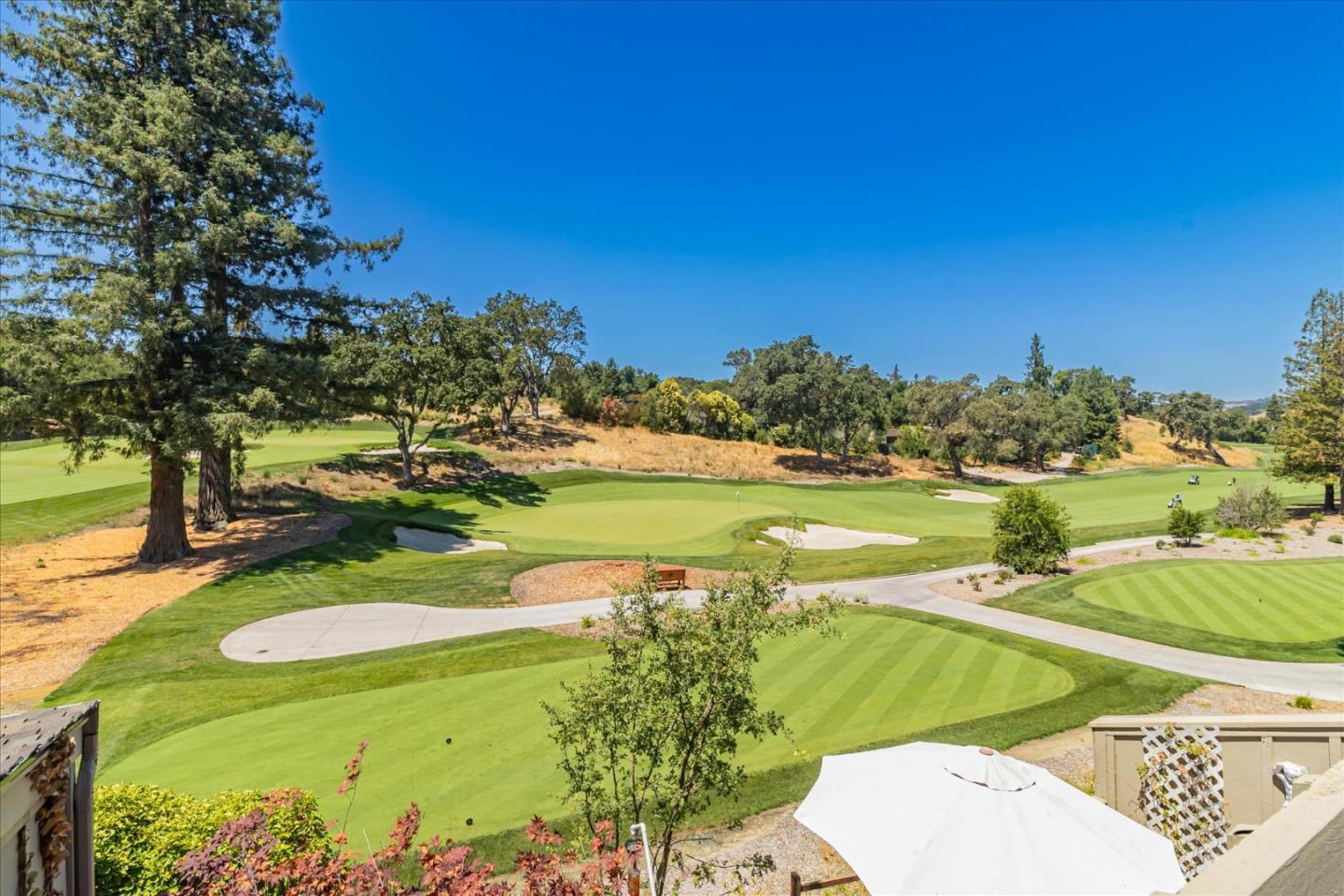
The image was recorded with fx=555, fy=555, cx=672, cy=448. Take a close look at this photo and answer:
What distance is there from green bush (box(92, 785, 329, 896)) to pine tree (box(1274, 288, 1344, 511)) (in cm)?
4734

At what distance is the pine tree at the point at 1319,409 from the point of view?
102ft

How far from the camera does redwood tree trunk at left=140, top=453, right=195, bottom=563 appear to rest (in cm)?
1759

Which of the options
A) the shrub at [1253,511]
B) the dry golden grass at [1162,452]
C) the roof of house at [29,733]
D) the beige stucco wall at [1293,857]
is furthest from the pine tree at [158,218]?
the dry golden grass at [1162,452]

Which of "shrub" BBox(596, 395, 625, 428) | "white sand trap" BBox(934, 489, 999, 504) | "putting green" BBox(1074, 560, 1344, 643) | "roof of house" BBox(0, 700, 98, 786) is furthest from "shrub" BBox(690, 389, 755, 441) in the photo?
"roof of house" BBox(0, 700, 98, 786)

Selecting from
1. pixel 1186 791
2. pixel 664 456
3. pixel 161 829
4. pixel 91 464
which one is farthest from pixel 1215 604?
pixel 91 464

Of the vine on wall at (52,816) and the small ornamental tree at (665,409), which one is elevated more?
the small ornamental tree at (665,409)

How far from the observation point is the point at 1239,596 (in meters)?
16.1

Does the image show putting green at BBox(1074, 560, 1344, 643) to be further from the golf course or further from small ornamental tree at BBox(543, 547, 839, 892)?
small ornamental tree at BBox(543, 547, 839, 892)

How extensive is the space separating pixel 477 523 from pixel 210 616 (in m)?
14.3

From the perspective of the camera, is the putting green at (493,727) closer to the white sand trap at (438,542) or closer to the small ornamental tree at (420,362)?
the white sand trap at (438,542)

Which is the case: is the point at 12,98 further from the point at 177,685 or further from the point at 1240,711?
the point at 1240,711

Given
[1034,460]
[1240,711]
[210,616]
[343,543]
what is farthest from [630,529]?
[1034,460]

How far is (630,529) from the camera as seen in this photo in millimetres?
27703

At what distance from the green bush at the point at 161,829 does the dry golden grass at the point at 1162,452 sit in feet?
Answer: 312
